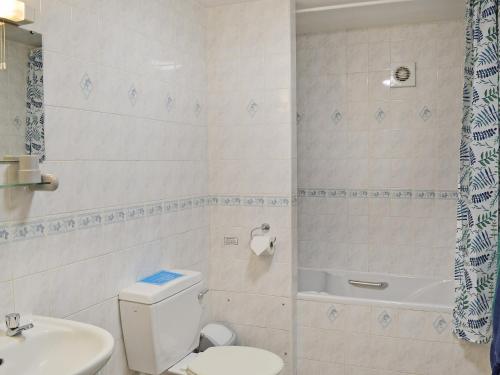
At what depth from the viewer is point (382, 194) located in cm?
345

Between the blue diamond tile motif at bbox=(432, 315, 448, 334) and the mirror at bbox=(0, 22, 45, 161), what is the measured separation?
2.24m

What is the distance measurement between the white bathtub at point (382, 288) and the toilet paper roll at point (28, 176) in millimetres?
2184

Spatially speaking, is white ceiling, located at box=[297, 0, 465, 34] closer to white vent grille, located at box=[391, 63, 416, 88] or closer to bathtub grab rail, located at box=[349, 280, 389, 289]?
white vent grille, located at box=[391, 63, 416, 88]

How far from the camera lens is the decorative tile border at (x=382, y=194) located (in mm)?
3314

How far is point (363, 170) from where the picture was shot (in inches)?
137

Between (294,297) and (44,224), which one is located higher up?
(44,224)

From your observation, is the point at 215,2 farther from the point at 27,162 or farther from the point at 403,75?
the point at 27,162

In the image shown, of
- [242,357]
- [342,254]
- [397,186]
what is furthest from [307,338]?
[397,186]

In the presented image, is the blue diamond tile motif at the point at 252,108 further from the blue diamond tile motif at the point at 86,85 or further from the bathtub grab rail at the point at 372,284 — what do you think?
the bathtub grab rail at the point at 372,284

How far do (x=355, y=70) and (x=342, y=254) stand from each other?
58.3 inches

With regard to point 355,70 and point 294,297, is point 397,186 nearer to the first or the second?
point 355,70

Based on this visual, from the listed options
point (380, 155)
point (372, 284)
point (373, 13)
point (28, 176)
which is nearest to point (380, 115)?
point (380, 155)

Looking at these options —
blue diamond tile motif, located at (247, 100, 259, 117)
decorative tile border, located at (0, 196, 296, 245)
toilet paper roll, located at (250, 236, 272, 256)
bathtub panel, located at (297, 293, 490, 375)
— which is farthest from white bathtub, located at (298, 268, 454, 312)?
blue diamond tile motif, located at (247, 100, 259, 117)

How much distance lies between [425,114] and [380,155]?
44cm
